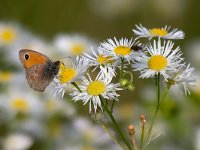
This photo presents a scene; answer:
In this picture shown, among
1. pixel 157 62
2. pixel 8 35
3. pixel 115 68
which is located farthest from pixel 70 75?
pixel 8 35

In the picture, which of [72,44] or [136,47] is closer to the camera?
[136,47]

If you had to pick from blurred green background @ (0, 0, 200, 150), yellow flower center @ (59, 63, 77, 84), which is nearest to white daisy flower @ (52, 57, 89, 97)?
yellow flower center @ (59, 63, 77, 84)

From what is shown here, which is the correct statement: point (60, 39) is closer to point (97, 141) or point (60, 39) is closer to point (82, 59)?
point (97, 141)

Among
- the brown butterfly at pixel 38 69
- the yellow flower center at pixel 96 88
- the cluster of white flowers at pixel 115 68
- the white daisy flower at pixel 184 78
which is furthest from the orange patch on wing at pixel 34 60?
the white daisy flower at pixel 184 78

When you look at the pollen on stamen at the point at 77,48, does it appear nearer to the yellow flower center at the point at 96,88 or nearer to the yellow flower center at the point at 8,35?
the yellow flower center at the point at 8,35

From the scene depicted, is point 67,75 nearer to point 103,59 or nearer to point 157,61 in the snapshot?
point 103,59
